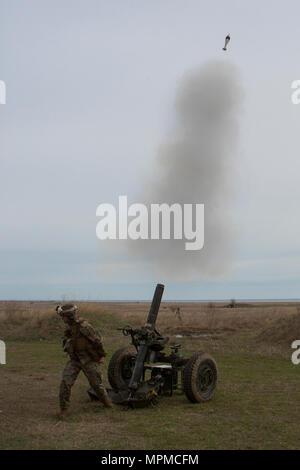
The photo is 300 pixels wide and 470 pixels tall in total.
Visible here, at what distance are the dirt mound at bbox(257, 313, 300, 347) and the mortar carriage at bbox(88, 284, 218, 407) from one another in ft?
30.5

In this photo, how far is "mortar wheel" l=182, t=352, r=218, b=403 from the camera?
9.46m

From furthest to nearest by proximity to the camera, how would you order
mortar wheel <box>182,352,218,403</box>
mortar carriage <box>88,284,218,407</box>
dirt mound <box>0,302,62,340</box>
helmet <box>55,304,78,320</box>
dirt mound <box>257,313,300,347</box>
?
dirt mound <box>0,302,62,340</box>, dirt mound <box>257,313,300,347</box>, mortar wheel <box>182,352,218,403</box>, mortar carriage <box>88,284,218,407</box>, helmet <box>55,304,78,320</box>

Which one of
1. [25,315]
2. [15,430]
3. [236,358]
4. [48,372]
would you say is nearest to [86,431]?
[15,430]

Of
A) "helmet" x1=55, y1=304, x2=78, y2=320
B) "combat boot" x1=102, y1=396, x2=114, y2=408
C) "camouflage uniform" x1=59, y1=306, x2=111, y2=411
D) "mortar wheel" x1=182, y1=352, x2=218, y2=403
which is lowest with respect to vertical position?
"combat boot" x1=102, y1=396, x2=114, y2=408

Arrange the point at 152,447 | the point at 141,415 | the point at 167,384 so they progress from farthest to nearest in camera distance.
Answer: the point at 167,384 → the point at 141,415 → the point at 152,447

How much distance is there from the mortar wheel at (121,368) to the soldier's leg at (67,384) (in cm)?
167

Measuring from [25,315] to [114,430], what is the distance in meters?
20.8

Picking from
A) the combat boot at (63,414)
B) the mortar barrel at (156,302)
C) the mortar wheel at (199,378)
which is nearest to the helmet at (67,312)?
the combat boot at (63,414)

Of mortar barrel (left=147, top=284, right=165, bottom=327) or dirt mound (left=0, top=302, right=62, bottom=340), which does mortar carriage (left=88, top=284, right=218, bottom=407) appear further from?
dirt mound (left=0, top=302, right=62, bottom=340)

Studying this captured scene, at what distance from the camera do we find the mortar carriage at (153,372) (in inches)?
368

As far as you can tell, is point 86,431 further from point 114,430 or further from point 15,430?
point 15,430

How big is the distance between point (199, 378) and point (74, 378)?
98.2 inches

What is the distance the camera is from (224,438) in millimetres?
7188

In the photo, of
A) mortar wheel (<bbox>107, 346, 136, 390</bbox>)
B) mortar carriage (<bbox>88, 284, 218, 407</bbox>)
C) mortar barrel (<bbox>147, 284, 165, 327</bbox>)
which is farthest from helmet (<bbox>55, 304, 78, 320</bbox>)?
mortar wheel (<bbox>107, 346, 136, 390</bbox>)
